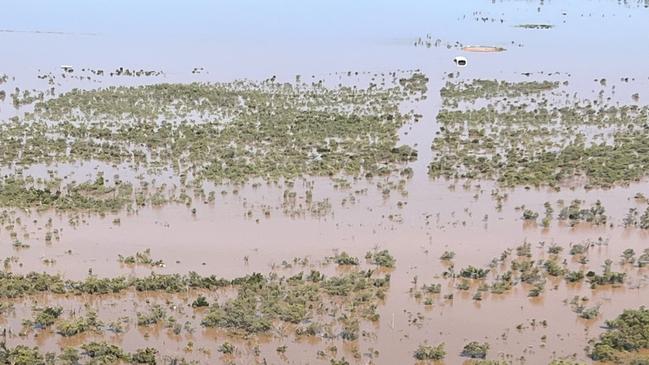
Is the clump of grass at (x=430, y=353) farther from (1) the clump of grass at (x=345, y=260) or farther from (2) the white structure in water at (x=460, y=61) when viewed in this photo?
(2) the white structure in water at (x=460, y=61)

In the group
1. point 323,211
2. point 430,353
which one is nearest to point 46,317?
point 430,353

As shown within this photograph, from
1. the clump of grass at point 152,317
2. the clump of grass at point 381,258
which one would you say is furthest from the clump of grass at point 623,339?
the clump of grass at point 152,317

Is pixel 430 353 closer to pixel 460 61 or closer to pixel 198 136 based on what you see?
pixel 198 136

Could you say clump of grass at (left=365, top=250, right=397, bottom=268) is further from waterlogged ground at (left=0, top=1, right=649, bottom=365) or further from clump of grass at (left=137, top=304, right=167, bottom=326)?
clump of grass at (left=137, top=304, right=167, bottom=326)

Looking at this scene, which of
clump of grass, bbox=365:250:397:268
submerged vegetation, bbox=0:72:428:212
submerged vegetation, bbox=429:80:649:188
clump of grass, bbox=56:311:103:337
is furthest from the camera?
submerged vegetation, bbox=429:80:649:188

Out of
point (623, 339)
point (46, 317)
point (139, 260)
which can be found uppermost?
point (139, 260)

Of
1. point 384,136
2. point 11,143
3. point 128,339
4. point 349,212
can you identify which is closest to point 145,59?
point 11,143

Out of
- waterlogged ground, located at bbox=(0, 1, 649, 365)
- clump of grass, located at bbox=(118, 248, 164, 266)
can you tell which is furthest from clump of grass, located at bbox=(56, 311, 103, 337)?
clump of grass, located at bbox=(118, 248, 164, 266)

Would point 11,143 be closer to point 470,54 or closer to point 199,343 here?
point 199,343
